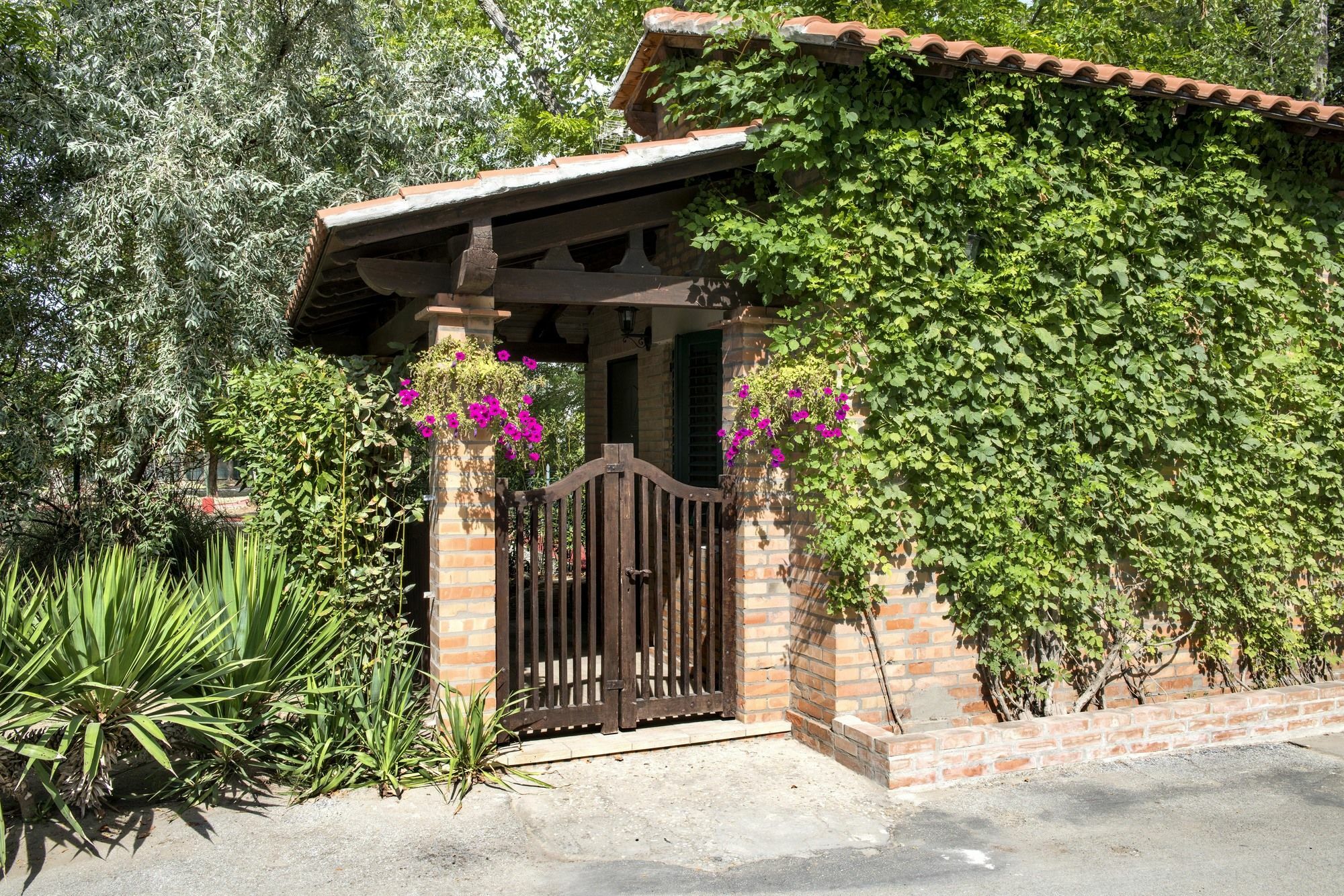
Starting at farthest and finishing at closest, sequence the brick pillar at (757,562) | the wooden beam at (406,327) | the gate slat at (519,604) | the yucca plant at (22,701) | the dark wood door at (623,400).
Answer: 1. the dark wood door at (623,400)
2. the wooden beam at (406,327)
3. the brick pillar at (757,562)
4. the gate slat at (519,604)
5. the yucca plant at (22,701)

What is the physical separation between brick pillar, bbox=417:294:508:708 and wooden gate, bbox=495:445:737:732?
0.54 feet

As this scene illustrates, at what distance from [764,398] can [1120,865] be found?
300 centimetres

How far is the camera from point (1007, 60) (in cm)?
566

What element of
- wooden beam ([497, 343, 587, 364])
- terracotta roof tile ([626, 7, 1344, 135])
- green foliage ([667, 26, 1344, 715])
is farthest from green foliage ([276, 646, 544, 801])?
wooden beam ([497, 343, 587, 364])

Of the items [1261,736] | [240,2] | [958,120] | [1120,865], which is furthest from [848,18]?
[1120,865]

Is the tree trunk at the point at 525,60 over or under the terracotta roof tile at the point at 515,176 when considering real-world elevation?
over

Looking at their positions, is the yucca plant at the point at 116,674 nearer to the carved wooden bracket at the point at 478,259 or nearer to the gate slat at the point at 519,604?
the gate slat at the point at 519,604

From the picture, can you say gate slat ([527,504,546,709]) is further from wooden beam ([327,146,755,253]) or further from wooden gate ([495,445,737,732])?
wooden beam ([327,146,755,253])

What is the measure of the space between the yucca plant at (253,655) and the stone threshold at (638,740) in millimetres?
1258

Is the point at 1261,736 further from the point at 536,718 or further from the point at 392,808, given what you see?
the point at 392,808

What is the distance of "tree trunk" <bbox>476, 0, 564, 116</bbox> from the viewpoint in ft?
59.5

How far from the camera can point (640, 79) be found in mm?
7730

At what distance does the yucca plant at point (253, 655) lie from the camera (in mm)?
4812

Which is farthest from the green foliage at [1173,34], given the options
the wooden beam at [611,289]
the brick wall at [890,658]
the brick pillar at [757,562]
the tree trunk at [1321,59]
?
the brick wall at [890,658]
